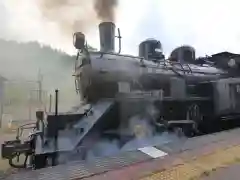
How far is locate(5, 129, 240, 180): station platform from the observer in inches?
128

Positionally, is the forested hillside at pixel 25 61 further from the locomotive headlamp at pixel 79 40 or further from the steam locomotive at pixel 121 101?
the locomotive headlamp at pixel 79 40

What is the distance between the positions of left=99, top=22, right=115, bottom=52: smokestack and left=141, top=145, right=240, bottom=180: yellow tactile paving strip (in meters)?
3.64

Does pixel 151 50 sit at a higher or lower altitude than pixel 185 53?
lower

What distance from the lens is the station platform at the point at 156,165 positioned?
324 cm

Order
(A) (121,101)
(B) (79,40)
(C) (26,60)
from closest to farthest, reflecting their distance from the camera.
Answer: (A) (121,101) → (B) (79,40) → (C) (26,60)

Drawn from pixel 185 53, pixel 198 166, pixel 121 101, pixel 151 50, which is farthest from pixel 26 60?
pixel 198 166

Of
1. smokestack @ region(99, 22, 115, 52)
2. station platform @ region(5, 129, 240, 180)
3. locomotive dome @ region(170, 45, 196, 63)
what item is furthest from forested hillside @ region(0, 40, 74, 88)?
station platform @ region(5, 129, 240, 180)

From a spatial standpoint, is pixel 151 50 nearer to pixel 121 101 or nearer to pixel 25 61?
pixel 121 101

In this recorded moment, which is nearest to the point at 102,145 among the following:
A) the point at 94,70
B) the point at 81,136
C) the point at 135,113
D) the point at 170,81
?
the point at 81,136

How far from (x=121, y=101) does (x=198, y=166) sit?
2749mm

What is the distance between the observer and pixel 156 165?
364 cm

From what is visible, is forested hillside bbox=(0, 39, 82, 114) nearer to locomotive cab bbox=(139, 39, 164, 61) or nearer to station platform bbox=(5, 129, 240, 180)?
locomotive cab bbox=(139, 39, 164, 61)

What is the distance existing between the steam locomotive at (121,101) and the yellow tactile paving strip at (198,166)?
2.18m

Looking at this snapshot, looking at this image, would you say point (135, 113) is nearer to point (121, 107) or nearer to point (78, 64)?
point (121, 107)
